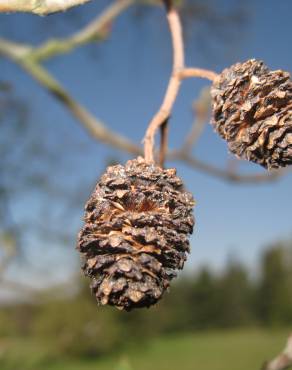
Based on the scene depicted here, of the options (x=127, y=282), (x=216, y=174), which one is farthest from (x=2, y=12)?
(x=216, y=174)

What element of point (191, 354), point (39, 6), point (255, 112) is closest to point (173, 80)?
point (255, 112)

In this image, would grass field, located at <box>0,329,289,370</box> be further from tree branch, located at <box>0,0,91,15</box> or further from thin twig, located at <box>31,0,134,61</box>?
tree branch, located at <box>0,0,91,15</box>

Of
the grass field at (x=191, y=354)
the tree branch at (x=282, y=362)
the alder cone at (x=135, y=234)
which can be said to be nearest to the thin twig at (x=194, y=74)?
the alder cone at (x=135, y=234)

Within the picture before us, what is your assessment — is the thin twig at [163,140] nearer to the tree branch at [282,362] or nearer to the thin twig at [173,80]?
the thin twig at [173,80]

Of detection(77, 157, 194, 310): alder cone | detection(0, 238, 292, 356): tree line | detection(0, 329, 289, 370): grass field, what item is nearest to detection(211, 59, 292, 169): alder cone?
detection(77, 157, 194, 310): alder cone

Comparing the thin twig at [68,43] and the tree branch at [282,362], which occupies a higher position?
the thin twig at [68,43]
